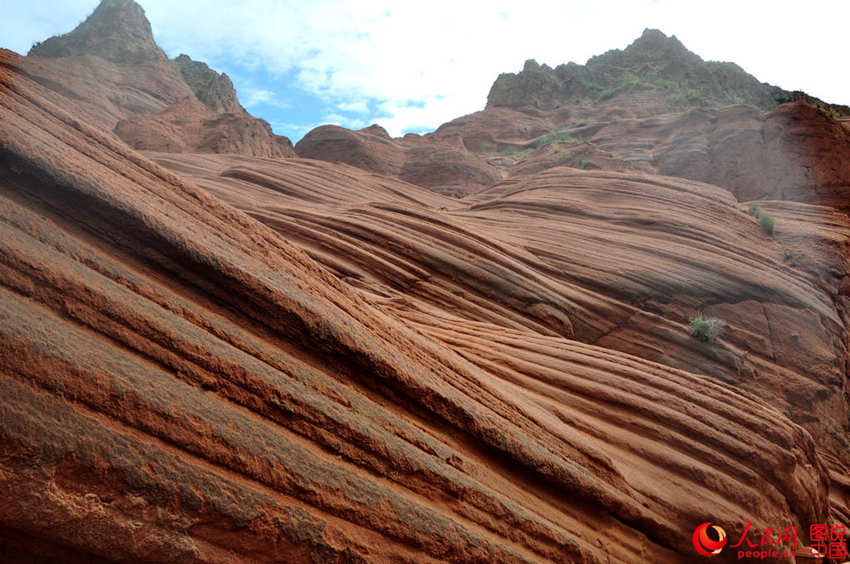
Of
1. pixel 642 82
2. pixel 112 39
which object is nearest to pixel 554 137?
pixel 642 82

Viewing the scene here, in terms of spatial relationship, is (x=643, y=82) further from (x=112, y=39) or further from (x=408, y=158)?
(x=112, y=39)

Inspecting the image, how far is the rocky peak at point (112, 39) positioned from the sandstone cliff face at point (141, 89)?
0.29 ft

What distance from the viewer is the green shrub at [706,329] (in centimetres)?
1045

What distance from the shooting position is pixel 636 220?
1442cm

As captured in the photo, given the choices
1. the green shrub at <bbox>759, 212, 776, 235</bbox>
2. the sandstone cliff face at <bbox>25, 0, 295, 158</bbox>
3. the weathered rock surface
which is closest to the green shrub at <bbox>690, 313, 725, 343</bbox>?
the green shrub at <bbox>759, 212, 776, 235</bbox>

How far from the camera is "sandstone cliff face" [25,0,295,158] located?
2427 cm

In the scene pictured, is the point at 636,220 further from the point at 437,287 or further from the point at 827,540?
the point at 827,540

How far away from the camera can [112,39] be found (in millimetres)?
45781

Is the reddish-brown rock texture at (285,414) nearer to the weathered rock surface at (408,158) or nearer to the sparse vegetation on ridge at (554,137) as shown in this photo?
the weathered rock surface at (408,158)

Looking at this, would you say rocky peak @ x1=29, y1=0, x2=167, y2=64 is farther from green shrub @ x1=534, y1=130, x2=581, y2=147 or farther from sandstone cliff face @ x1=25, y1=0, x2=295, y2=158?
green shrub @ x1=534, y1=130, x2=581, y2=147

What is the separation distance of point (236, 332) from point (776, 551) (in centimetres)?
624

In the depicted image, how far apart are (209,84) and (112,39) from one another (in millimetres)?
9667

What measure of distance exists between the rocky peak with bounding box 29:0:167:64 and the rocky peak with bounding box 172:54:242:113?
364 centimetres

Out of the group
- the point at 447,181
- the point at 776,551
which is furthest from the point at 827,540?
the point at 447,181
